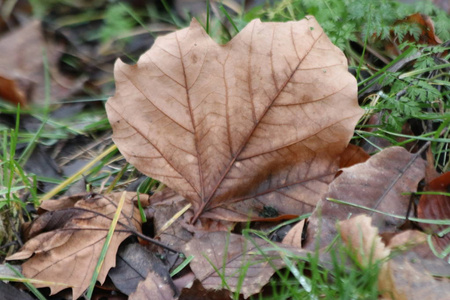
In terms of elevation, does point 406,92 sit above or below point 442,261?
above

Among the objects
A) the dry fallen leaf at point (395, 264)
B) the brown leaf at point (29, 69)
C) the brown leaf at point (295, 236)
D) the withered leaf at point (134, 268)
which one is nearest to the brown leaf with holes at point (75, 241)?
the withered leaf at point (134, 268)

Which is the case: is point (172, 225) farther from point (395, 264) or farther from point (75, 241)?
point (395, 264)

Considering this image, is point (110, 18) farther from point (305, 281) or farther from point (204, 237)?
point (305, 281)

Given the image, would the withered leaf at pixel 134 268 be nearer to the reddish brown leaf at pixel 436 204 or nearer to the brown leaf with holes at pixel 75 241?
the brown leaf with holes at pixel 75 241

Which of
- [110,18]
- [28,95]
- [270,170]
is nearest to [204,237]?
[270,170]

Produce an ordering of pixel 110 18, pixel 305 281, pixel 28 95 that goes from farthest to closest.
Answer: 1. pixel 110 18
2. pixel 28 95
3. pixel 305 281

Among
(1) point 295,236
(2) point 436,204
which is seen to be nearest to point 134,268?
(1) point 295,236

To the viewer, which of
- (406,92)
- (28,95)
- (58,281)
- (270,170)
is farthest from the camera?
(28,95)

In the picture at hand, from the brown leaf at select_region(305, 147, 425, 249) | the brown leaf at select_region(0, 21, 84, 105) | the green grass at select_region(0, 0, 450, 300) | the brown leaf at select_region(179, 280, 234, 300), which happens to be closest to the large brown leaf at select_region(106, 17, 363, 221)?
the brown leaf at select_region(305, 147, 425, 249)
